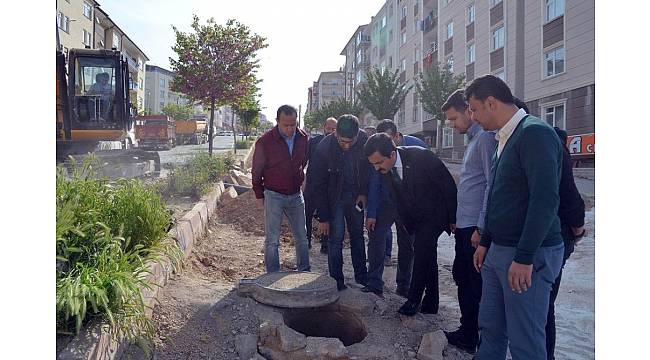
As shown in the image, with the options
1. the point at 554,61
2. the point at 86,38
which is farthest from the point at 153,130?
the point at 554,61

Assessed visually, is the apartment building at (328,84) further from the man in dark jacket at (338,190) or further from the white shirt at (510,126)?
the white shirt at (510,126)

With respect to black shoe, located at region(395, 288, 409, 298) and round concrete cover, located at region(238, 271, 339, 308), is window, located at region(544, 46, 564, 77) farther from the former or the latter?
round concrete cover, located at region(238, 271, 339, 308)

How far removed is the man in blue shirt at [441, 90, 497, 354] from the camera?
3.25 m

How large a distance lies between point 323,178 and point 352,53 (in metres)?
60.3

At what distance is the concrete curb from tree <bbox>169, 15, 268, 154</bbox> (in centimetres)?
877

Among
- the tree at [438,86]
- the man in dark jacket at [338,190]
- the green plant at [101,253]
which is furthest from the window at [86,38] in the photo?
the tree at [438,86]

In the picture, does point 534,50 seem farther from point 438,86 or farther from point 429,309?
point 429,309

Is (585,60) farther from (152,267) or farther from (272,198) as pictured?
(152,267)

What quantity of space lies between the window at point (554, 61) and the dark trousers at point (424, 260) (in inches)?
552

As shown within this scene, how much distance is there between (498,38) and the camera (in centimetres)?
2034

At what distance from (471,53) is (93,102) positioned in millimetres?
18696

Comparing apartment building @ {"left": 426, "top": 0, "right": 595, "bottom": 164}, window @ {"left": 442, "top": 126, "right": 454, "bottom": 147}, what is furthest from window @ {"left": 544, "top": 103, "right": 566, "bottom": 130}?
window @ {"left": 442, "top": 126, "right": 454, "bottom": 147}

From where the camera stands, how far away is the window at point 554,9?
15.4 meters
